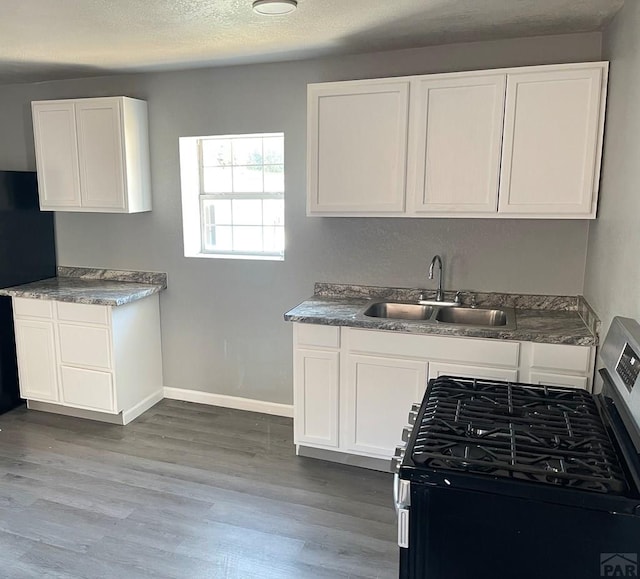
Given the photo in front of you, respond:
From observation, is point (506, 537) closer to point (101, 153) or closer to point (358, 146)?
point (358, 146)

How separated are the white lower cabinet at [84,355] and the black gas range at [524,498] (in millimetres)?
2481

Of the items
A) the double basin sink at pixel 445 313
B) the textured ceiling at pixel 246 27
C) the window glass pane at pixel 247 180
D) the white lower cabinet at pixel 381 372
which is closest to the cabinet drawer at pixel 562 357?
the white lower cabinet at pixel 381 372

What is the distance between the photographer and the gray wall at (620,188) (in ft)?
6.35

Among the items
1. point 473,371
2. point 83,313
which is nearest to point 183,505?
point 83,313

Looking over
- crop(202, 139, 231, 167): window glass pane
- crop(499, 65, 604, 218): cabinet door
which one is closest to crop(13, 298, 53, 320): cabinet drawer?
crop(202, 139, 231, 167): window glass pane

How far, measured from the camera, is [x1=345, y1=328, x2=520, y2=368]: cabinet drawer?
2.58 metres

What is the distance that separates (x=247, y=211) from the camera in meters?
3.72

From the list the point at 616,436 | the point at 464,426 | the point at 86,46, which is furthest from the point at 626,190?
the point at 86,46

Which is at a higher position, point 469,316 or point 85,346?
point 469,316

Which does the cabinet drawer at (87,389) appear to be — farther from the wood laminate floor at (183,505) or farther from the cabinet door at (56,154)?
the cabinet door at (56,154)

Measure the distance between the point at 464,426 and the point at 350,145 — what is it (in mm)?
1830

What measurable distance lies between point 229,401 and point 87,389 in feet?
3.18

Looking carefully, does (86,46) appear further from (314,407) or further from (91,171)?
(314,407)

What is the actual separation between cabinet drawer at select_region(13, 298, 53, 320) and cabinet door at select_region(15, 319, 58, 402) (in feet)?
0.16
